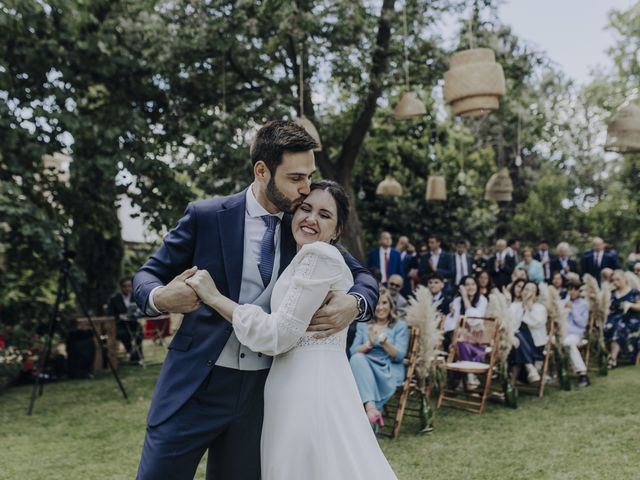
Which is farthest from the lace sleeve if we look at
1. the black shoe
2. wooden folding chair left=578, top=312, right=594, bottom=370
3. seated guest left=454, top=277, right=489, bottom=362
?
wooden folding chair left=578, top=312, right=594, bottom=370

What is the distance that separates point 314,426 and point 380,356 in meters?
4.18

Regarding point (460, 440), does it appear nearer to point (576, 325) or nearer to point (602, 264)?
point (576, 325)

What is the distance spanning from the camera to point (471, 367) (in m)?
7.36

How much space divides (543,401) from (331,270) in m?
6.06

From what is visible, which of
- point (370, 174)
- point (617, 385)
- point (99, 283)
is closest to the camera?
point (617, 385)

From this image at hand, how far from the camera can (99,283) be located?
42.9ft

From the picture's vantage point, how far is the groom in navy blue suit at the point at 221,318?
2371mm

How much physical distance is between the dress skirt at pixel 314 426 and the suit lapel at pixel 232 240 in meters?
0.34

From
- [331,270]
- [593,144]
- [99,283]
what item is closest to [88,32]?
[99,283]

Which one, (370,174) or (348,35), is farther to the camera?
(370,174)

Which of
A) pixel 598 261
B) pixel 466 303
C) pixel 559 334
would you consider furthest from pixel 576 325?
pixel 598 261

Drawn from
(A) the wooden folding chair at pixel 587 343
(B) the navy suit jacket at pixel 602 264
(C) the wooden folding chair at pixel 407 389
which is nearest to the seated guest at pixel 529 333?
(A) the wooden folding chair at pixel 587 343

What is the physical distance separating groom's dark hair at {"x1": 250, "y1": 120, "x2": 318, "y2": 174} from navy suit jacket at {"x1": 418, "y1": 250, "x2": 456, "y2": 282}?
901 centimetres

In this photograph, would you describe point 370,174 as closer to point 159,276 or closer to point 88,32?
point 88,32
